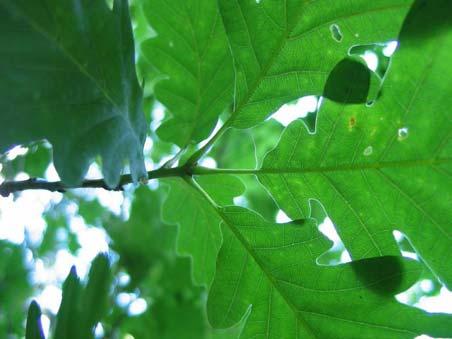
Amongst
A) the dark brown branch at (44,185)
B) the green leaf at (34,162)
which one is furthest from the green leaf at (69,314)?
the green leaf at (34,162)

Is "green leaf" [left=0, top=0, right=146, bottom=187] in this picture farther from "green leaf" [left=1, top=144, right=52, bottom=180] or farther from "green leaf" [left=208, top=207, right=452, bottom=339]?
"green leaf" [left=1, top=144, right=52, bottom=180]

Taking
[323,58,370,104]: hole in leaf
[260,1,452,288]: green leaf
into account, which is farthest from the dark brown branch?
[323,58,370,104]: hole in leaf

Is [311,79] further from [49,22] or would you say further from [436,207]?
[49,22]

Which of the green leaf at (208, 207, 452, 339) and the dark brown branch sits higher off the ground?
the dark brown branch

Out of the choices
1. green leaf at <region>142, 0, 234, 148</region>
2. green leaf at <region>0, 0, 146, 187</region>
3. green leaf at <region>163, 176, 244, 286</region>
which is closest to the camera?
green leaf at <region>0, 0, 146, 187</region>

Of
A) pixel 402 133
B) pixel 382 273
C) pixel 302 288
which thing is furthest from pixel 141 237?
pixel 402 133

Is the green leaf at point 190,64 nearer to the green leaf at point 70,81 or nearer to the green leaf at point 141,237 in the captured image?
the green leaf at point 70,81

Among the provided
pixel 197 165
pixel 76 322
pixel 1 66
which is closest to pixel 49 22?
pixel 1 66
